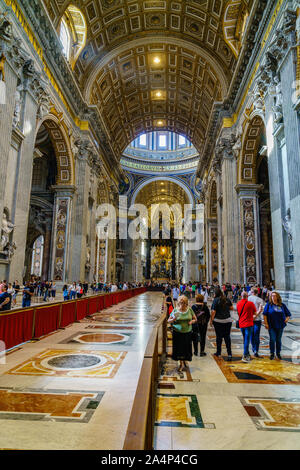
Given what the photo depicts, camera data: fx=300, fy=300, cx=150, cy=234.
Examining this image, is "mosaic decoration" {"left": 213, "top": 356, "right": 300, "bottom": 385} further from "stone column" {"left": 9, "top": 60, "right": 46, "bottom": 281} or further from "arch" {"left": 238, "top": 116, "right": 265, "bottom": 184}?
"arch" {"left": 238, "top": 116, "right": 265, "bottom": 184}

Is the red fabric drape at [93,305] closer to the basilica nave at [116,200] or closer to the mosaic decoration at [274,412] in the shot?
the basilica nave at [116,200]

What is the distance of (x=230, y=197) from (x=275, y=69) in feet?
23.2

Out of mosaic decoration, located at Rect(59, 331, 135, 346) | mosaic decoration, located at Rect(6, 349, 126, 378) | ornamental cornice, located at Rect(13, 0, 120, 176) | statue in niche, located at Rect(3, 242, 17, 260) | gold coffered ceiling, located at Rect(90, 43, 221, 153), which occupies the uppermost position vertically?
gold coffered ceiling, located at Rect(90, 43, 221, 153)

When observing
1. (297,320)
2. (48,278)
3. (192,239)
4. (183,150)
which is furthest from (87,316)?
(183,150)

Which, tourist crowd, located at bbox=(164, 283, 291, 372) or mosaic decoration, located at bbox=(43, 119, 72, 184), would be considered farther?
mosaic decoration, located at bbox=(43, 119, 72, 184)

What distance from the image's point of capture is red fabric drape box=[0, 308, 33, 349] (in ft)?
16.2

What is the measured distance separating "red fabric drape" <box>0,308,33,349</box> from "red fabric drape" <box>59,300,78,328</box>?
5.51 ft

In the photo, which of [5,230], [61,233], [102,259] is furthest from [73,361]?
[102,259]

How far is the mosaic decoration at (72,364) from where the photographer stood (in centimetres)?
381

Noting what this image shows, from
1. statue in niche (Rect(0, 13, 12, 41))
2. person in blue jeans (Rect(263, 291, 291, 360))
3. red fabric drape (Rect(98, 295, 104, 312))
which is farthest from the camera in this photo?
red fabric drape (Rect(98, 295, 104, 312))

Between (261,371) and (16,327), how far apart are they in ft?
13.4

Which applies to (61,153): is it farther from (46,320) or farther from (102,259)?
(46,320)

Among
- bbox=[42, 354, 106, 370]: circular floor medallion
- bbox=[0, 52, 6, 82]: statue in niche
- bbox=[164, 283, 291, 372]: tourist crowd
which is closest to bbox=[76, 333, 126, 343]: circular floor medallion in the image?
bbox=[42, 354, 106, 370]: circular floor medallion

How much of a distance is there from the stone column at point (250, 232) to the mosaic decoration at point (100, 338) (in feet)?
31.1
